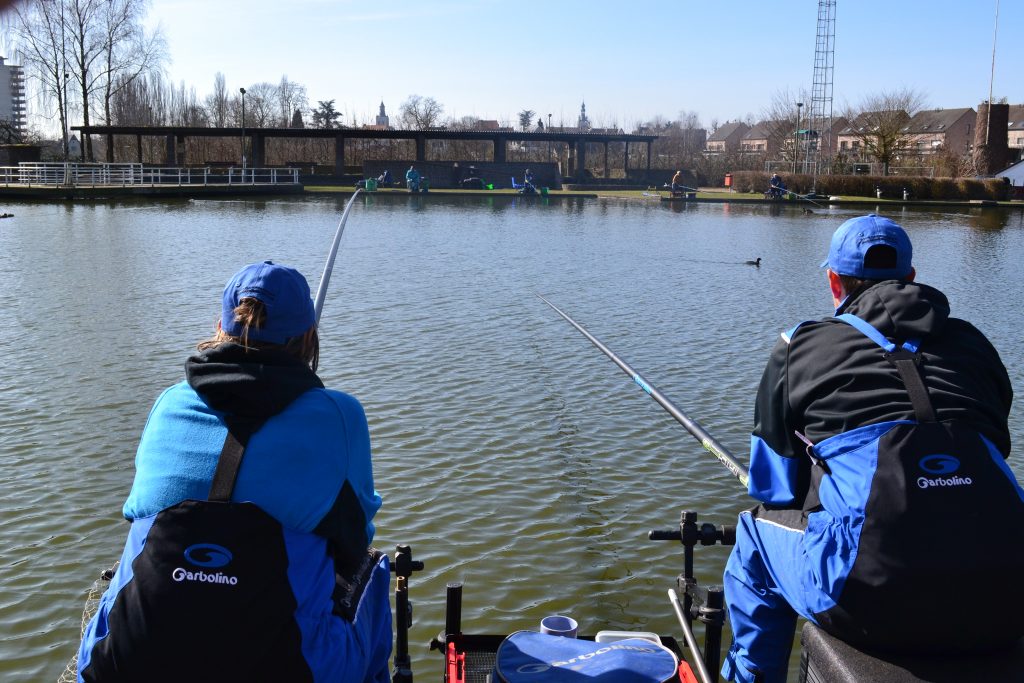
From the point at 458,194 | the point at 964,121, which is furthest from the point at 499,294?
the point at 964,121

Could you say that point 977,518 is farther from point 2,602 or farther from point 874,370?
point 2,602

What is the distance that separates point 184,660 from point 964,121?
432 ft

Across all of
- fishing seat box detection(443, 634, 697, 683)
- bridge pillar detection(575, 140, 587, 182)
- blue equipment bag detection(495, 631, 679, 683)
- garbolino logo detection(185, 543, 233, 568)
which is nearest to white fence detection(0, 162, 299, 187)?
bridge pillar detection(575, 140, 587, 182)

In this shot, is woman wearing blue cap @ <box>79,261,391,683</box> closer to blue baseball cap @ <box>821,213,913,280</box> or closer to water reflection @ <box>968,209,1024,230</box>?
blue baseball cap @ <box>821,213,913,280</box>

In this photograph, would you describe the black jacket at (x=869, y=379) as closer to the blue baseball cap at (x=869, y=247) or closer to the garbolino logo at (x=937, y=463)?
the garbolino logo at (x=937, y=463)

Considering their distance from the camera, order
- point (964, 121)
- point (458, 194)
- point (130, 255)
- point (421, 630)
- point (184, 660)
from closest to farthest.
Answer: point (184, 660) < point (421, 630) < point (130, 255) < point (458, 194) < point (964, 121)

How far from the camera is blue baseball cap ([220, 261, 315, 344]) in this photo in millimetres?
2859

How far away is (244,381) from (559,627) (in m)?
1.72

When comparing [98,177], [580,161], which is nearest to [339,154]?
[580,161]

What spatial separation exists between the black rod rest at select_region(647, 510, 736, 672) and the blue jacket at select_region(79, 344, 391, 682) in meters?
1.21

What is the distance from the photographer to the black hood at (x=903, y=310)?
2891 millimetres

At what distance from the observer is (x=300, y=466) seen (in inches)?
103

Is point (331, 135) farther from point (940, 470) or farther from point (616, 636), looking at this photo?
point (940, 470)

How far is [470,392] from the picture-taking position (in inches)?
396
